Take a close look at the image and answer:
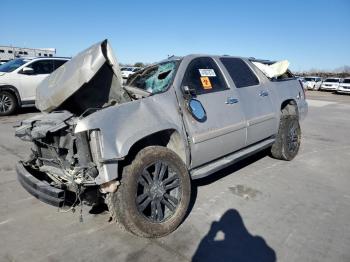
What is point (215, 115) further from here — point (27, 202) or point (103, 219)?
point (27, 202)

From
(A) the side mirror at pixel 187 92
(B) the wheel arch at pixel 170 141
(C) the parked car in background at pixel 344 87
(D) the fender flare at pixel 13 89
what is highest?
(A) the side mirror at pixel 187 92

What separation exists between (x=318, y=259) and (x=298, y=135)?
10.8 ft

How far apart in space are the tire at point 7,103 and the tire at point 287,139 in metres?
8.21

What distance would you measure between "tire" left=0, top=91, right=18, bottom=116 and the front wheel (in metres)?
8.21

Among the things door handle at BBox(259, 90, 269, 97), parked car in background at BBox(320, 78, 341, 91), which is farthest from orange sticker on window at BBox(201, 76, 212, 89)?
parked car in background at BBox(320, 78, 341, 91)

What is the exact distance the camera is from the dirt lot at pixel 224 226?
299cm

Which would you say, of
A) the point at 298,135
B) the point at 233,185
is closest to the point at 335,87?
the point at 298,135

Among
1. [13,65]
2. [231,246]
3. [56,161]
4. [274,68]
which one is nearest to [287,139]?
[274,68]

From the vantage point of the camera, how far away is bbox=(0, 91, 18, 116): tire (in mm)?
10070

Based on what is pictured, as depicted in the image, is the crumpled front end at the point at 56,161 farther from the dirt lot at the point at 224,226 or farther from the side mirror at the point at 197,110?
the side mirror at the point at 197,110

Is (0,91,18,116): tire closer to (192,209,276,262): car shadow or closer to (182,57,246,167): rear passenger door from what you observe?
(182,57,246,167): rear passenger door

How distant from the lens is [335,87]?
100 ft

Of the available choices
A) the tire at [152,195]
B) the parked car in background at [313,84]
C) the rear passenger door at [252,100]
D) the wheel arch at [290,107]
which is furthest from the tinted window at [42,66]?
the parked car in background at [313,84]

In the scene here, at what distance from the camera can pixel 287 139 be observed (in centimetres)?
560
